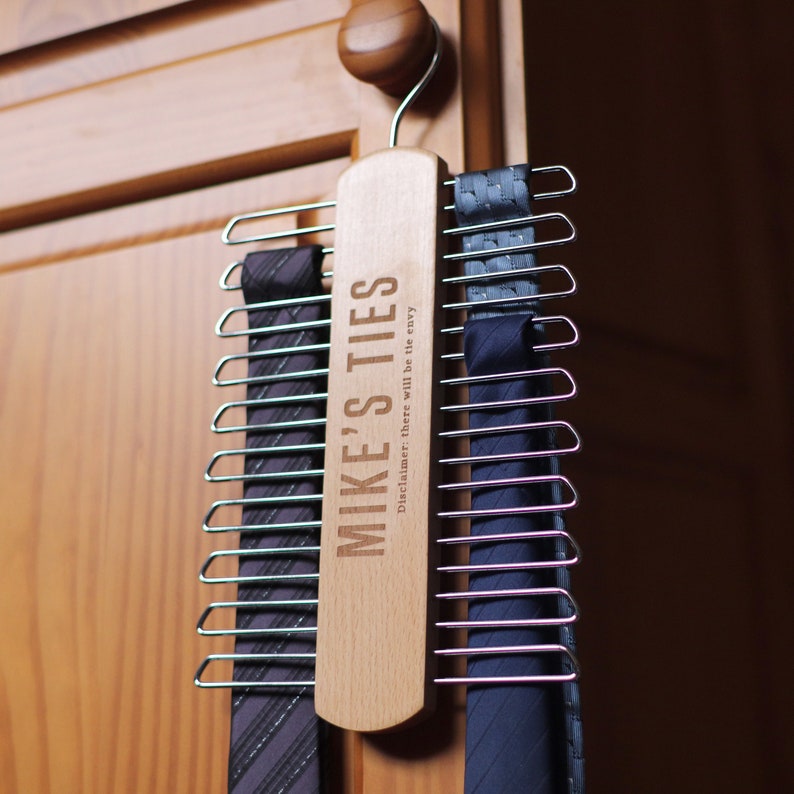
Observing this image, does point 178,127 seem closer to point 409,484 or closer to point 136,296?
point 136,296

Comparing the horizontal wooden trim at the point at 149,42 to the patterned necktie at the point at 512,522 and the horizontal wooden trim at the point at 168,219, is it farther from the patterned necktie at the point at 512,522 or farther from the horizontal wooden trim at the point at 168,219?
the patterned necktie at the point at 512,522

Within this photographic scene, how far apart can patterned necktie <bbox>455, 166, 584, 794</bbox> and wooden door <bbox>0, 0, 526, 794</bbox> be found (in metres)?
0.08

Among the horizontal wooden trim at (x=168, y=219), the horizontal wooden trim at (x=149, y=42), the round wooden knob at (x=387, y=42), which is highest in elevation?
the horizontal wooden trim at (x=149, y=42)

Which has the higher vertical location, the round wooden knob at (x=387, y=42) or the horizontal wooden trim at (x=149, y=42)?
the horizontal wooden trim at (x=149, y=42)

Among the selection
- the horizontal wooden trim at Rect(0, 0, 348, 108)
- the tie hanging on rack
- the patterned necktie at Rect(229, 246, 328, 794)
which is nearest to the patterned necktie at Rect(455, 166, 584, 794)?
the tie hanging on rack

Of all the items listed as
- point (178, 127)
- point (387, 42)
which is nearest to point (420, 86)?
point (387, 42)

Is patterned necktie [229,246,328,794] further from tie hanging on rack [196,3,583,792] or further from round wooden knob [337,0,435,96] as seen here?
round wooden knob [337,0,435,96]

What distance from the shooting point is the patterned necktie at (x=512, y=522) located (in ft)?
1.82

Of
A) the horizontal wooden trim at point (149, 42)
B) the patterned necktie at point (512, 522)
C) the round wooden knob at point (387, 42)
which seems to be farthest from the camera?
the horizontal wooden trim at point (149, 42)

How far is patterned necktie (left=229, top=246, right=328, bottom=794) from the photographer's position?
2.07ft

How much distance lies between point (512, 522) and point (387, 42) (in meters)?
0.32

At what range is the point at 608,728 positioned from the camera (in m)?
0.70

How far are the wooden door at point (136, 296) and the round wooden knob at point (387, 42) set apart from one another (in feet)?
0.09

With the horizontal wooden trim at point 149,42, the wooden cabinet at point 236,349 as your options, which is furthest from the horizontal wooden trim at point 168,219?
the horizontal wooden trim at point 149,42
